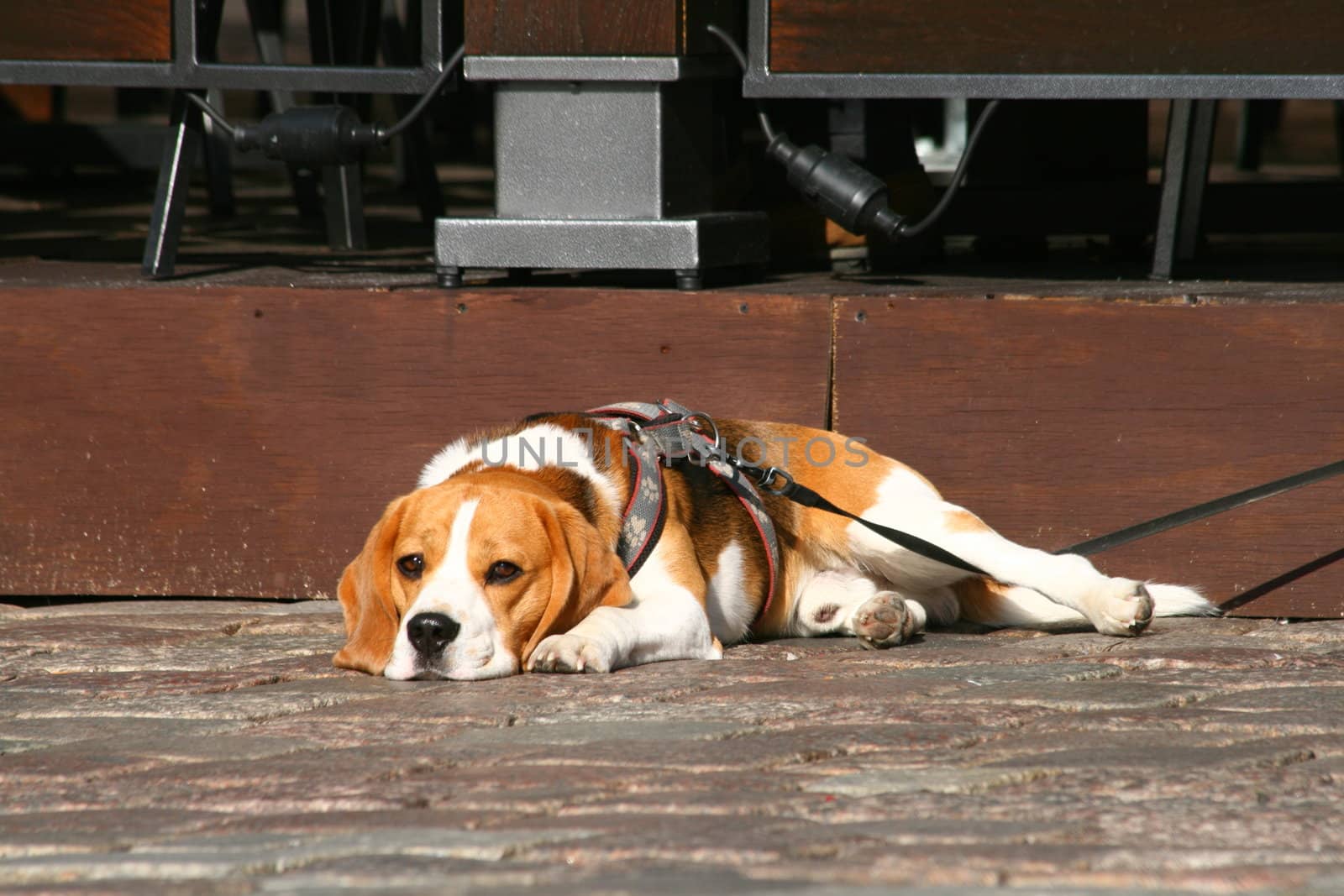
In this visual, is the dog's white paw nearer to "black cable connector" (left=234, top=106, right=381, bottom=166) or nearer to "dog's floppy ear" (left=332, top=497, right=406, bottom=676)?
"dog's floppy ear" (left=332, top=497, right=406, bottom=676)

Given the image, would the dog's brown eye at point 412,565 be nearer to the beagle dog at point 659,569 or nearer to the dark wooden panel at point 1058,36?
the beagle dog at point 659,569

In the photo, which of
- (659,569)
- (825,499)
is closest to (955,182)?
(825,499)

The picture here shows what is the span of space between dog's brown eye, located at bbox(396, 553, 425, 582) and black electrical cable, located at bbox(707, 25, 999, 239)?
175 centimetres

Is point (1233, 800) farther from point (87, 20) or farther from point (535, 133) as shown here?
point (87, 20)

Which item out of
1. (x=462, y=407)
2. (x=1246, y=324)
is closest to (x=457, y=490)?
(x=462, y=407)

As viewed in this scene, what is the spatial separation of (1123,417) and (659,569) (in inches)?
55.2

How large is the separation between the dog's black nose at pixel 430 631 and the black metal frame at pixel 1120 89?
1.94m

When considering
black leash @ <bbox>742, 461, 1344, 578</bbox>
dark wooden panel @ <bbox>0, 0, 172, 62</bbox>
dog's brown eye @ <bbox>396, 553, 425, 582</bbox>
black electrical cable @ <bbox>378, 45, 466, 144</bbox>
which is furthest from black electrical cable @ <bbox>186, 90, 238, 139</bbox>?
black leash @ <bbox>742, 461, 1344, 578</bbox>

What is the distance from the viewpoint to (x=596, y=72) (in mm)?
4605

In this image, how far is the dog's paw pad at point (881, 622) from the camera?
3.99 metres

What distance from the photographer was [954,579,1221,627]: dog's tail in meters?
4.28

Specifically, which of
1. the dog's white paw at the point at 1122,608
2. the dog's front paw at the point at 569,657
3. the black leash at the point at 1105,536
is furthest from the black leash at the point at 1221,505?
the dog's front paw at the point at 569,657

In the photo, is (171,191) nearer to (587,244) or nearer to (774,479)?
(587,244)

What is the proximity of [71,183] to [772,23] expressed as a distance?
7.03 metres
